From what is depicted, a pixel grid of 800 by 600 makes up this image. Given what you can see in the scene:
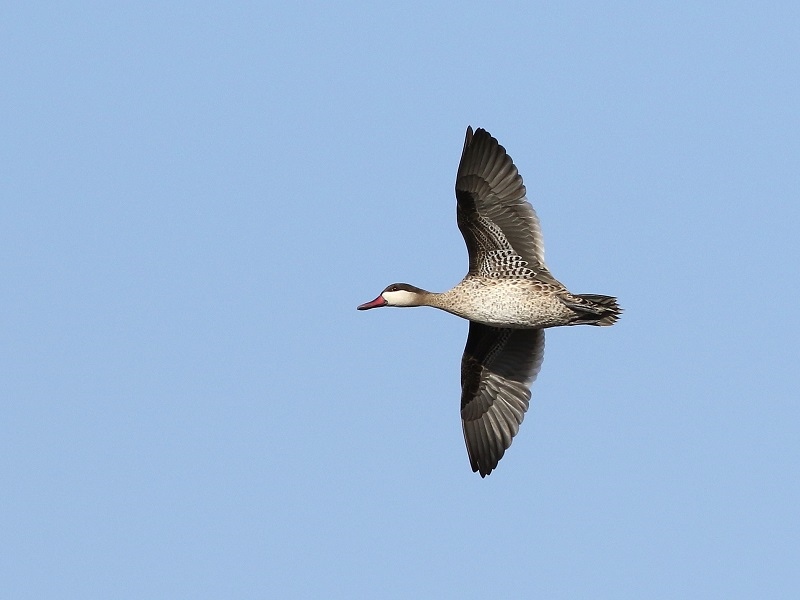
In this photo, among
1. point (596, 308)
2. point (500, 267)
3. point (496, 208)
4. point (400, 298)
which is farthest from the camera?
point (400, 298)

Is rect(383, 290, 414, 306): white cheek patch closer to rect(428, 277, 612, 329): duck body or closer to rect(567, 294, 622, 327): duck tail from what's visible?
rect(428, 277, 612, 329): duck body

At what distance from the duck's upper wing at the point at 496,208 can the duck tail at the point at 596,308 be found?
634 millimetres

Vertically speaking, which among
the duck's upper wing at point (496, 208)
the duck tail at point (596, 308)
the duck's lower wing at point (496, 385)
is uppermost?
the duck's upper wing at point (496, 208)

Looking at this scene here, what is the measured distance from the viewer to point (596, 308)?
60.2ft

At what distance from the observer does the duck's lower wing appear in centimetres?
2050

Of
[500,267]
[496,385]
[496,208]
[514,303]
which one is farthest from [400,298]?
[496,385]

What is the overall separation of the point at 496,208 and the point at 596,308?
1.93 meters

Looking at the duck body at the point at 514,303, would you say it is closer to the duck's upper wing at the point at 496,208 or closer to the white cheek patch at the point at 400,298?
the duck's upper wing at the point at 496,208

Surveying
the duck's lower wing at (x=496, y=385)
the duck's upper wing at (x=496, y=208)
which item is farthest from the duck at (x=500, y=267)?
the duck's lower wing at (x=496, y=385)

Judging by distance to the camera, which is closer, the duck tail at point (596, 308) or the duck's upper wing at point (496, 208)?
the duck tail at point (596, 308)

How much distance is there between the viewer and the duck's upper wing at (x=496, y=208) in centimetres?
1875

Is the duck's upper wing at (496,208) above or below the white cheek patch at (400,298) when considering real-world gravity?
above

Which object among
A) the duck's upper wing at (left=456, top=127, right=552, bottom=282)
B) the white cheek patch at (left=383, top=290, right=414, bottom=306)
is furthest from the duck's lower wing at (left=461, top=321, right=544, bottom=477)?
the duck's upper wing at (left=456, top=127, right=552, bottom=282)

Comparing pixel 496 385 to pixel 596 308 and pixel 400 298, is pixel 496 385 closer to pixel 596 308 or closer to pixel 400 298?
pixel 400 298
